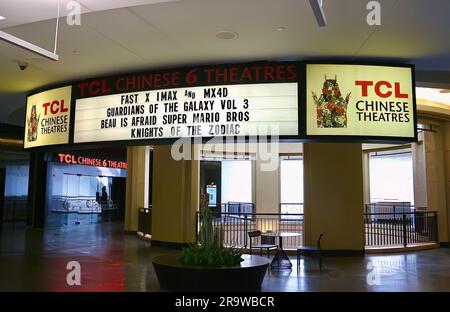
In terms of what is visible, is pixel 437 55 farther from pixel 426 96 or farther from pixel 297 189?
pixel 297 189

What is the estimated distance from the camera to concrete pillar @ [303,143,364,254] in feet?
35.0

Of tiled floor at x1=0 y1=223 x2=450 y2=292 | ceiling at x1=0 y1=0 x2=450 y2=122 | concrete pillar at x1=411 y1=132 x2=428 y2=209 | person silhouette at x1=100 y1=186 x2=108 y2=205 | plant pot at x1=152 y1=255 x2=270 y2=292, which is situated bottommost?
tiled floor at x1=0 y1=223 x2=450 y2=292

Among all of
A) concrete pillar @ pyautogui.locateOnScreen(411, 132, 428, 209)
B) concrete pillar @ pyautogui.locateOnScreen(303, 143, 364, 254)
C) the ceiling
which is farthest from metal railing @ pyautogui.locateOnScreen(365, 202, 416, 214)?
the ceiling

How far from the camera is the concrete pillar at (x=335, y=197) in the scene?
10664 millimetres

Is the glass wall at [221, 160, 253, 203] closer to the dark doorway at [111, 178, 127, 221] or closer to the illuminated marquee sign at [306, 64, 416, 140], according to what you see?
the dark doorway at [111, 178, 127, 221]

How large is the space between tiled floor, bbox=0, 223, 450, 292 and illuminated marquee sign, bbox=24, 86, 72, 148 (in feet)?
7.95

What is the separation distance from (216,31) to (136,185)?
11158 millimetres

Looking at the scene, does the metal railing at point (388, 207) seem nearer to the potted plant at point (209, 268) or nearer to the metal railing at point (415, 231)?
the metal railing at point (415, 231)

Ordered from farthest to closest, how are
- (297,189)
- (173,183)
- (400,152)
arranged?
(297,189)
(400,152)
(173,183)

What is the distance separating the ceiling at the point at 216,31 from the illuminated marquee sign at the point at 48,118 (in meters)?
0.46

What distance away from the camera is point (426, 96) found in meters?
12.2

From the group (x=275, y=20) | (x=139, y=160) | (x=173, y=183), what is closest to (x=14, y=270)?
(x=173, y=183)

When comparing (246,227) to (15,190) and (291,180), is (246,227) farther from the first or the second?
(291,180)

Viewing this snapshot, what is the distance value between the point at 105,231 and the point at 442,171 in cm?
1237
